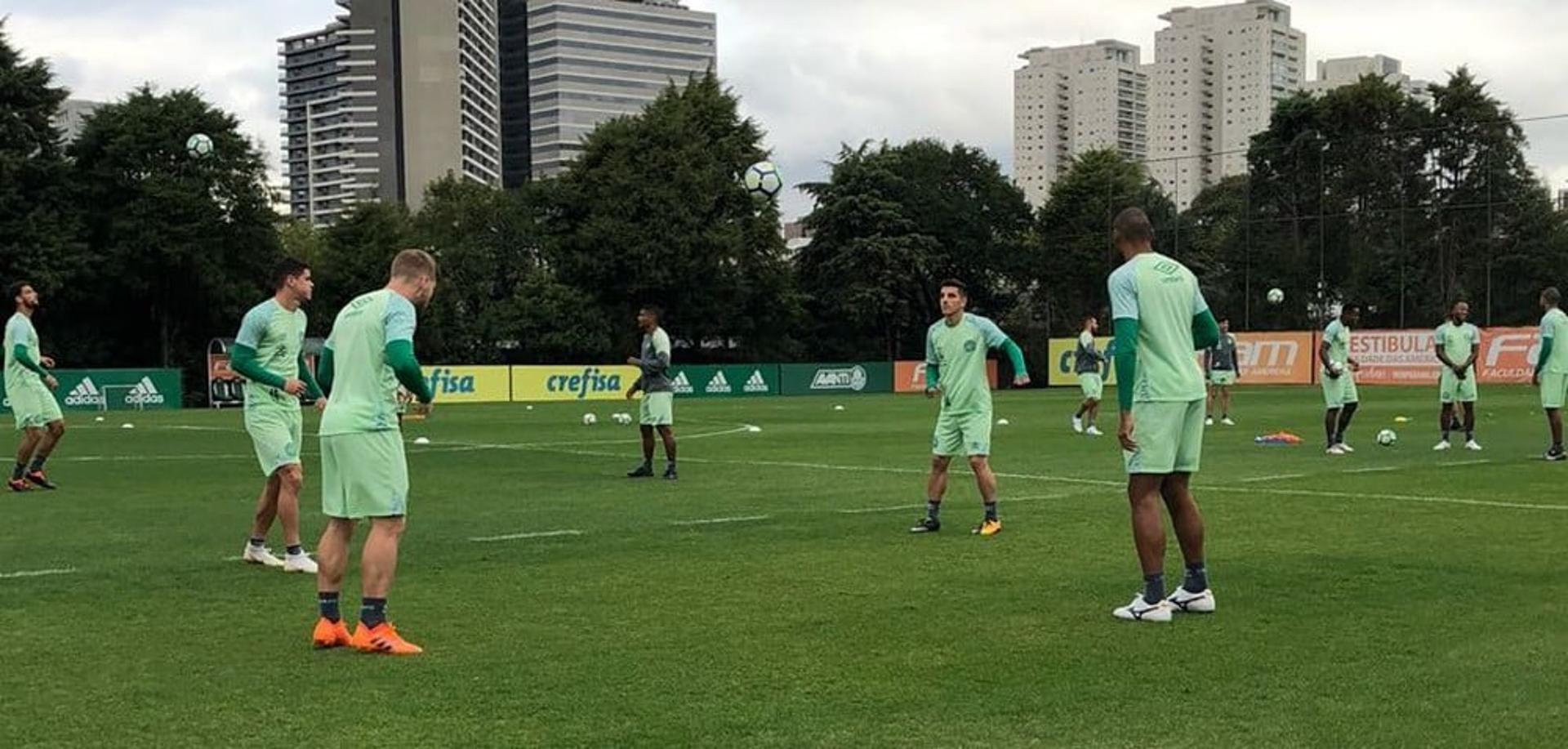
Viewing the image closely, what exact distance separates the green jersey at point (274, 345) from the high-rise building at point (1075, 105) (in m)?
142

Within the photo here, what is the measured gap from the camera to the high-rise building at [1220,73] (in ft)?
455

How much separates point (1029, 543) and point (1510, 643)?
13.9 ft

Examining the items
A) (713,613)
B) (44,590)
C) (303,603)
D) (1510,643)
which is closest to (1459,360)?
(1510,643)

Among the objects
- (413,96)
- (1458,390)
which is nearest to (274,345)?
(1458,390)

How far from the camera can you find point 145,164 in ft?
184

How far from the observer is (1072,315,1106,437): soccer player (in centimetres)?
2516

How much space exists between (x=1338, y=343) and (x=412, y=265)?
16.1m

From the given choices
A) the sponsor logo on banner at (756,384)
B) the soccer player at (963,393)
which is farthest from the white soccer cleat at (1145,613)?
the sponsor logo on banner at (756,384)

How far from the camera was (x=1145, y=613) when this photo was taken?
756cm

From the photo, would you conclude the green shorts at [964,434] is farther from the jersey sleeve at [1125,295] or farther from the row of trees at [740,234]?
the row of trees at [740,234]

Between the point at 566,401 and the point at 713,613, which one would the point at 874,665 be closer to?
the point at 713,613

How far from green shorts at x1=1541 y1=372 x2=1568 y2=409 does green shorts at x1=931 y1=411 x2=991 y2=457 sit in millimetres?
10689

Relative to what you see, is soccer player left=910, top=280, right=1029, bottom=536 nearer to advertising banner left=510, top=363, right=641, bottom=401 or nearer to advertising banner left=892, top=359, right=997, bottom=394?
advertising banner left=510, top=363, right=641, bottom=401

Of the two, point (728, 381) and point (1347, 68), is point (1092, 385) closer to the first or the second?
point (728, 381)
